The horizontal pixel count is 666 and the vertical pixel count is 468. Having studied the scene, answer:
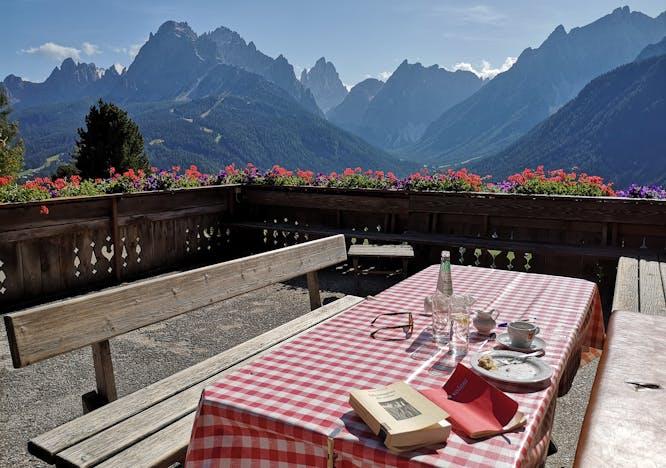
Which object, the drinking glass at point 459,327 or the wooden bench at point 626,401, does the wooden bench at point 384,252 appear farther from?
the drinking glass at point 459,327

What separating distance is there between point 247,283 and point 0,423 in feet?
5.49

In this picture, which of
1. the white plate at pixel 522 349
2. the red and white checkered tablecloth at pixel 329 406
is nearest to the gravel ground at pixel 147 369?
the white plate at pixel 522 349

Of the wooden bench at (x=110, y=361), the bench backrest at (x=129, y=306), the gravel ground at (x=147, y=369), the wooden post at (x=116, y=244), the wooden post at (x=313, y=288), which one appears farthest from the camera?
the wooden post at (x=116, y=244)

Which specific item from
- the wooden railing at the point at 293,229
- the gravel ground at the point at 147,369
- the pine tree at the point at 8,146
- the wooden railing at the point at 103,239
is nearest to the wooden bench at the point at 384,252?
the wooden railing at the point at 293,229

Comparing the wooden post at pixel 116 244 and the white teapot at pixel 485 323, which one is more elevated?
the white teapot at pixel 485 323

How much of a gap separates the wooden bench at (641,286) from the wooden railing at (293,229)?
1.86ft

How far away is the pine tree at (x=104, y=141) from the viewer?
34250mm

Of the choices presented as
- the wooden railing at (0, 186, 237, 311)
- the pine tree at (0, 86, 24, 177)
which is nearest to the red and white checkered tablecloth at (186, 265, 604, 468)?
the wooden railing at (0, 186, 237, 311)

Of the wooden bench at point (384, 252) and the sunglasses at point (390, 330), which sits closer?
the sunglasses at point (390, 330)

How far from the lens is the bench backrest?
2057 millimetres

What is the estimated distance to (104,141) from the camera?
114 ft

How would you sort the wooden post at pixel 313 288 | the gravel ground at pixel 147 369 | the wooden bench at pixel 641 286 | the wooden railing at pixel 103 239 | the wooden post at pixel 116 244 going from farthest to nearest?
the wooden post at pixel 116 244 → the wooden railing at pixel 103 239 → the wooden post at pixel 313 288 → the wooden bench at pixel 641 286 → the gravel ground at pixel 147 369

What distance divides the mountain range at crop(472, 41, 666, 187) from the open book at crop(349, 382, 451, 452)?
100 metres

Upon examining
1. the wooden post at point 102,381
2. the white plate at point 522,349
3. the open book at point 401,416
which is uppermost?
the open book at point 401,416
